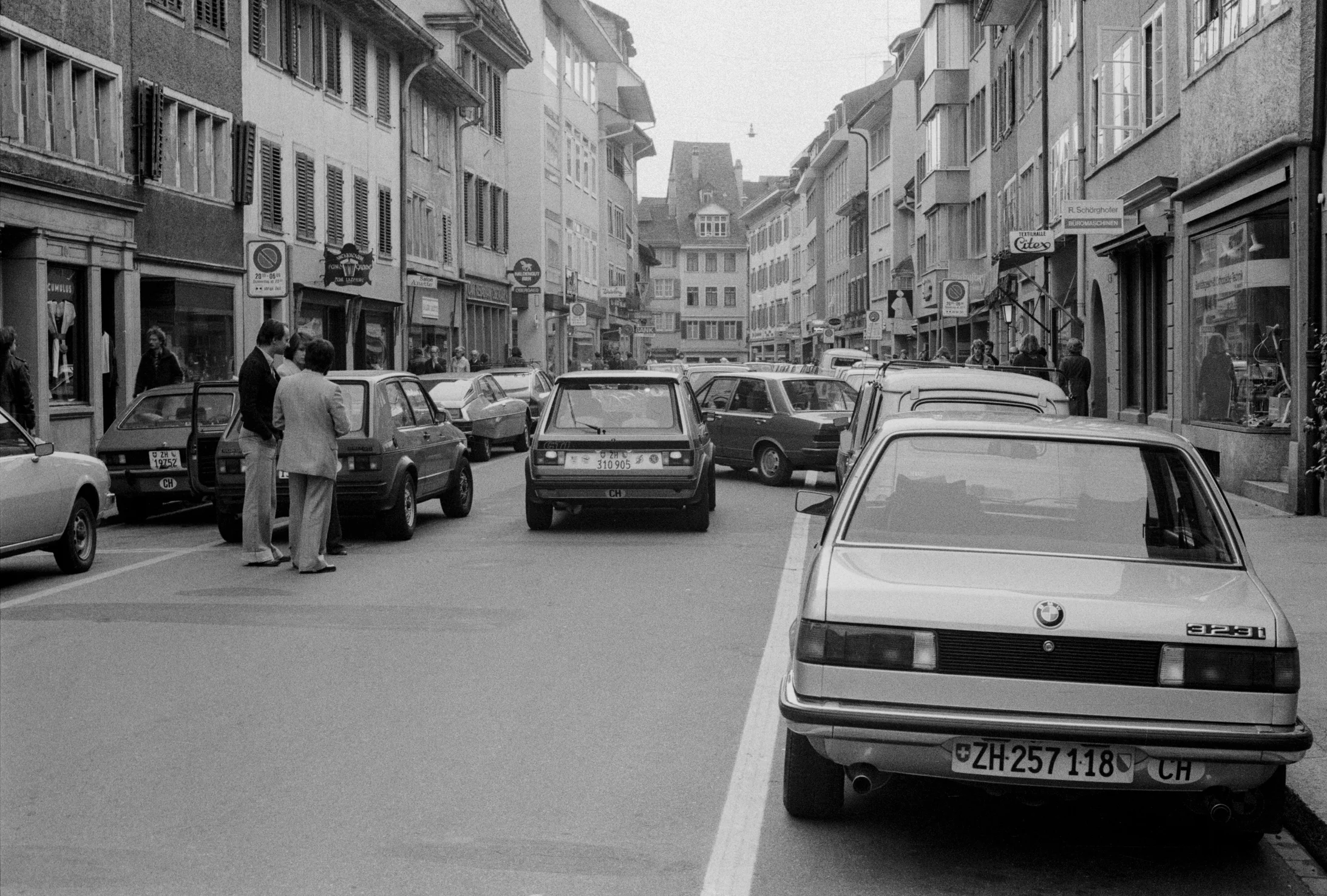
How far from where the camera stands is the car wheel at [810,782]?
5.47 meters

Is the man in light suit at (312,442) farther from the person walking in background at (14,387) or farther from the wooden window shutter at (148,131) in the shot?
the wooden window shutter at (148,131)

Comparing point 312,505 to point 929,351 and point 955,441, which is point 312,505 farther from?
point 929,351

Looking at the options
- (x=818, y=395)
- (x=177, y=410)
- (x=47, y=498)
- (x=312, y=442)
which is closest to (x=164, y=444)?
(x=177, y=410)

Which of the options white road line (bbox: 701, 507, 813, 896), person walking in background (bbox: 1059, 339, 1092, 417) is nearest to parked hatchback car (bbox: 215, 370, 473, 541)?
white road line (bbox: 701, 507, 813, 896)

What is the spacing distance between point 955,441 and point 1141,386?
2055cm

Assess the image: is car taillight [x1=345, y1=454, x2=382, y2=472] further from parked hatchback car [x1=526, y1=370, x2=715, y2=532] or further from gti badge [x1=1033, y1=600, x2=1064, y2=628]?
gti badge [x1=1033, y1=600, x2=1064, y2=628]

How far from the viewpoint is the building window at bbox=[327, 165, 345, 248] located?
33531 mm

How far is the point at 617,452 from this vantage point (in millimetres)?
15055

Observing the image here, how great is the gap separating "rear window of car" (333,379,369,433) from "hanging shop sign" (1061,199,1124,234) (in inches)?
460

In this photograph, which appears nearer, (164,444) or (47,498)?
(47,498)

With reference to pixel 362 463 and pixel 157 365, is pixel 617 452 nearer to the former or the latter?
pixel 362 463

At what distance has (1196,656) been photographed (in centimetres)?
489

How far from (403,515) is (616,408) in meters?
2.28

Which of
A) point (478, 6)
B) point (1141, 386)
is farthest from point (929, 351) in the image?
point (1141, 386)
